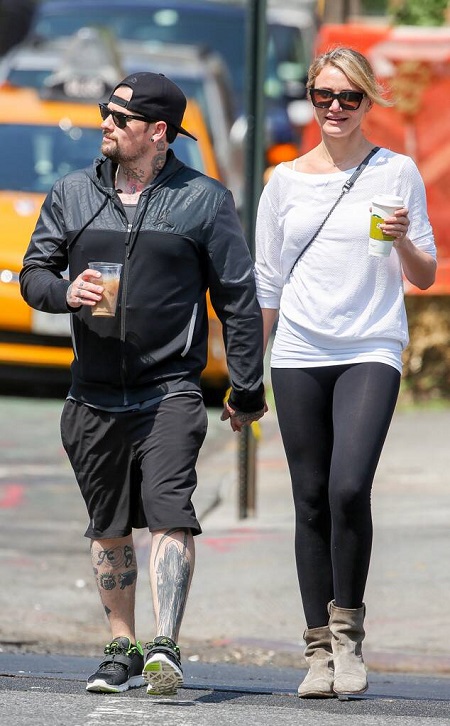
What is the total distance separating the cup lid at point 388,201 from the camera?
15.6 ft

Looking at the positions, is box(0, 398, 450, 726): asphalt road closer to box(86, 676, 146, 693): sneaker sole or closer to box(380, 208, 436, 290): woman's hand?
box(86, 676, 146, 693): sneaker sole

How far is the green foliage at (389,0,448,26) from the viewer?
12.1m

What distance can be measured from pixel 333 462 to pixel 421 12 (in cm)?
778

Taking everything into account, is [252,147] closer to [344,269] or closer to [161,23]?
[344,269]

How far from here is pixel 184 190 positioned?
16.4ft

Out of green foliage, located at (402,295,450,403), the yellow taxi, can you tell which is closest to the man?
the yellow taxi

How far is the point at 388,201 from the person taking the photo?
4.75 metres

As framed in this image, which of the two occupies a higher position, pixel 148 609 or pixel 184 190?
pixel 184 190

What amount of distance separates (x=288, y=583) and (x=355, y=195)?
2.60 metres

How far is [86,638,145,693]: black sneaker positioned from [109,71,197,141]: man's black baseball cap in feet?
5.33

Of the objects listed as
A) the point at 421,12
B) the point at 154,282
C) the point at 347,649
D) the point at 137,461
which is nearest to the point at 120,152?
the point at 154,282

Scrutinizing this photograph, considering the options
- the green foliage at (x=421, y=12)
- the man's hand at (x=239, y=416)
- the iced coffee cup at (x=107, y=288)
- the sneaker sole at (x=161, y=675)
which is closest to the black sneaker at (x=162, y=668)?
the sneaker sole at (x=161, y=675)

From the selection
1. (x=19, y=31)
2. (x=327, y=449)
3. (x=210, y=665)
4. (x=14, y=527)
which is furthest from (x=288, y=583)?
(x=19, y=31)

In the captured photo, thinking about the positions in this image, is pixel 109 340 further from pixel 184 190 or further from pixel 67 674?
pixel 67 674
